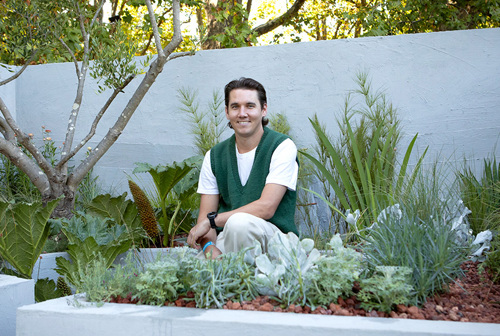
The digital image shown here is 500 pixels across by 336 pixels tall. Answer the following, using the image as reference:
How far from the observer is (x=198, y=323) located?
162 centimetres

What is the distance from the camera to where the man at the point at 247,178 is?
245cm

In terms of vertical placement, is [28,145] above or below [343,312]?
above

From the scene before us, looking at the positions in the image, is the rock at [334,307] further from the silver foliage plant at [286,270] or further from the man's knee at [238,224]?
the man's knee at [238,224]

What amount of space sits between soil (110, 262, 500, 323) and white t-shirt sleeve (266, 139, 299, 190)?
78 cm

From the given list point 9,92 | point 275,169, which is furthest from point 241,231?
point 9,92

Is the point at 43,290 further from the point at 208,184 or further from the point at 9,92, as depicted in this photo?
the point at 9,92

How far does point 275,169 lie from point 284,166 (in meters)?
0.04

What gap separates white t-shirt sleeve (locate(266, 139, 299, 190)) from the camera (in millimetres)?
2496

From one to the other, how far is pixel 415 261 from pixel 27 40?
10.2 ft

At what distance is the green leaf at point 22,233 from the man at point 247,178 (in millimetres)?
874

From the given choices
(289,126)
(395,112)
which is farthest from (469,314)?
(289,126)

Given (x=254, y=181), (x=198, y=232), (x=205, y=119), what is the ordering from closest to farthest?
(x=198, y=232) < (x=254, y=181) < (x=205, y=119)

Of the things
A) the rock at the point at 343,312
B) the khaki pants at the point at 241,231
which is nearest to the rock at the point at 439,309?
the rock at the point at 343,312

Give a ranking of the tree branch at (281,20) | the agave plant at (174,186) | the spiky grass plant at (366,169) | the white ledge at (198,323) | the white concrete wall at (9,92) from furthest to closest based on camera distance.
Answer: the tree branch at (281,20), the white concrete wall at (9,92), the agave plant at (174,186), the spiky grass plant at (366,169), the white ledge at (198,323)
